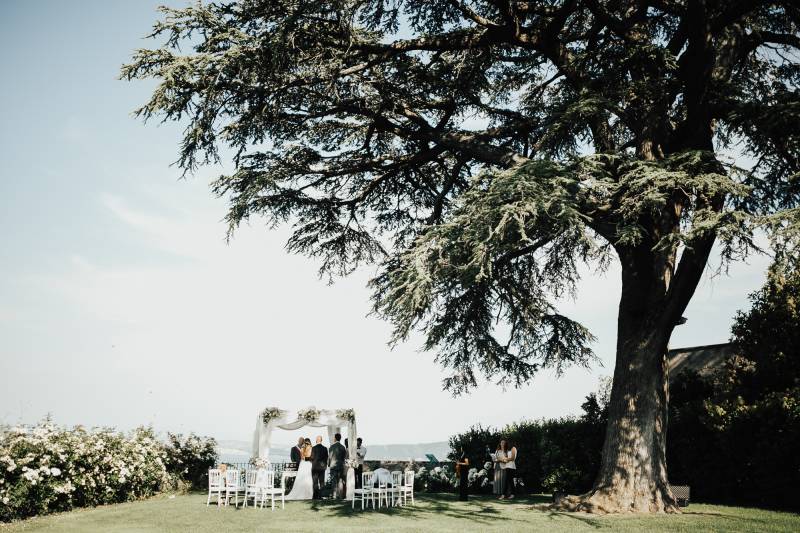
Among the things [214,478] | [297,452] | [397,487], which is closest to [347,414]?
[297,452]

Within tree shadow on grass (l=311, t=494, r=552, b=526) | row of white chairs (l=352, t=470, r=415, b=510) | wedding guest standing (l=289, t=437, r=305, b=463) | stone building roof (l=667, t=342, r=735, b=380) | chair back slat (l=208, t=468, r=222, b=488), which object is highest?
stone building roof (l=667, t=342, r=735, b=380)

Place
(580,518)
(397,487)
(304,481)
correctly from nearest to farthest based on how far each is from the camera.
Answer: (580,518), (397,487), (304,481)

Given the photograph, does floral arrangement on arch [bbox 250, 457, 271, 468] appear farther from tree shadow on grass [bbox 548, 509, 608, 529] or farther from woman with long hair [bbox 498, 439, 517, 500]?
tree shadow on grass [bbox 548, 509, 608, 529]

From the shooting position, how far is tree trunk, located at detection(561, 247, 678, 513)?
11750 millimetres

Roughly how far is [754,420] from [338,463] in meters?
11.3

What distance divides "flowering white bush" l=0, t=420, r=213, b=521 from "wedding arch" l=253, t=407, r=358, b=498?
141 inches

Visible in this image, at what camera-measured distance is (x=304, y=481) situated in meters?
17.7

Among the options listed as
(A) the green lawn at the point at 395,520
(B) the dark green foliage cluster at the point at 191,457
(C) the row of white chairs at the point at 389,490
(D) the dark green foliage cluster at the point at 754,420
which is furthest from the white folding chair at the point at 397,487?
(B) the dark green foliage cluster at the point at 191,457

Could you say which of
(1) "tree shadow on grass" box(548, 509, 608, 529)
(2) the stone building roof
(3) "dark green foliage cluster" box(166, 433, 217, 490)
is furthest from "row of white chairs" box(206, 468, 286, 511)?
(2) the stone building roof

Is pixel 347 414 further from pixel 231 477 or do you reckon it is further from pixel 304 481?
pixel 231 477

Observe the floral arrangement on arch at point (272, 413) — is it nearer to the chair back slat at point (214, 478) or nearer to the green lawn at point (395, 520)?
the chair back slat at point (214, 478)

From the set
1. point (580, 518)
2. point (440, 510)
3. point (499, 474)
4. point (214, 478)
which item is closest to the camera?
point (580, 518)

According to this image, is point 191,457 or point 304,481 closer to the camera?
point 304,481

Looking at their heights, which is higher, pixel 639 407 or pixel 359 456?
pixel 639 407
